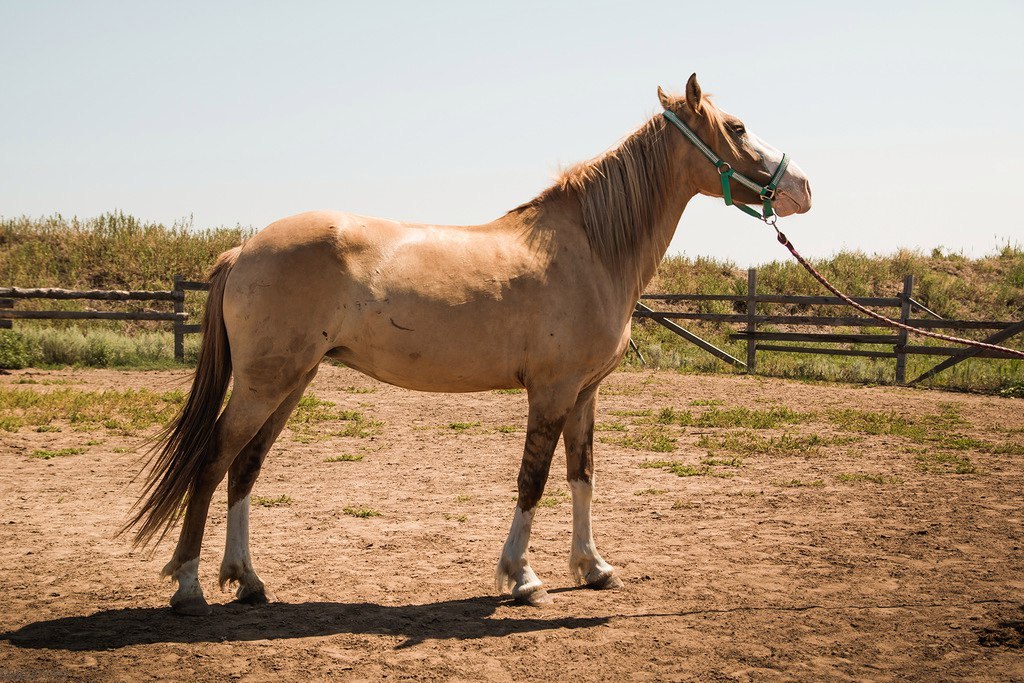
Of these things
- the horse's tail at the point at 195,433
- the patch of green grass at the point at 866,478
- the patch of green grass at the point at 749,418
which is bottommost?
the patch of green grass at the point at 866,478

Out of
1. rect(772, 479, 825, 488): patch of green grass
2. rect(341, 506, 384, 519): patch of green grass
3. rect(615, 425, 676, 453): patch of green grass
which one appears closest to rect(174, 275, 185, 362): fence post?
rect(615, 425, 676, 453): patch of green grass

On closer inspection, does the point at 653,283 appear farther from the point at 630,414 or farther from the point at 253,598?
the point at 253,598

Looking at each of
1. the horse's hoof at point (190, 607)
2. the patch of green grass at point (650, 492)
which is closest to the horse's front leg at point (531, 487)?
the horse's hoof at point (190, 607)

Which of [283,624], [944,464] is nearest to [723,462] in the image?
[944,464]

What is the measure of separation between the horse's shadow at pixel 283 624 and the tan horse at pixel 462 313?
6.4 inches

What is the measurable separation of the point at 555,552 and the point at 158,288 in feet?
63.8

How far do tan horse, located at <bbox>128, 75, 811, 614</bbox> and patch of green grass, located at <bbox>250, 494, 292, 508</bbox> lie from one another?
1779mm

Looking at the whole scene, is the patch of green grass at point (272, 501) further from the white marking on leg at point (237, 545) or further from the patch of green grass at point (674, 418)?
the patch of green grass at point (674, 418)

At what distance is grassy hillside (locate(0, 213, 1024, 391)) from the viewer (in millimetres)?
16344

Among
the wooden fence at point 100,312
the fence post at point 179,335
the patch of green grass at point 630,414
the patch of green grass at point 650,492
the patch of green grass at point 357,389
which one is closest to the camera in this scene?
the patch of green grass at point 650,492

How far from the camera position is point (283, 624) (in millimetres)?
4133

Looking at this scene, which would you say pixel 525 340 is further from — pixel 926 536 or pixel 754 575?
pixel 926 536

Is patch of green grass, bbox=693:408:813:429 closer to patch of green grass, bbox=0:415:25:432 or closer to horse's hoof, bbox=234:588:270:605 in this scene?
horse's hoof, bbox=234:588:270:605

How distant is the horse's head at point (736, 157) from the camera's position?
16.0 feet
